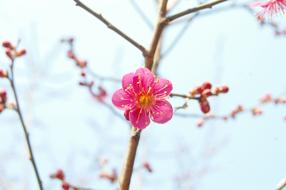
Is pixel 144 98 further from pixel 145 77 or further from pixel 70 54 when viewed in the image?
pixel 70 54

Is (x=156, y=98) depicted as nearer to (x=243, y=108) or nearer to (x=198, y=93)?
(x=198, y=93)

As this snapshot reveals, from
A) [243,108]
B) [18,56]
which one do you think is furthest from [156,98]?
[243,108]

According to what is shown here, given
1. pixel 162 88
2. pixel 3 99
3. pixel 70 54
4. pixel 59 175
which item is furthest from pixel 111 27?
pixel 70 54

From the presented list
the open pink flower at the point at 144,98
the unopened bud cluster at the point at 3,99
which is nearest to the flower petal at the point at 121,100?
the open pink flower at the point at 144,98

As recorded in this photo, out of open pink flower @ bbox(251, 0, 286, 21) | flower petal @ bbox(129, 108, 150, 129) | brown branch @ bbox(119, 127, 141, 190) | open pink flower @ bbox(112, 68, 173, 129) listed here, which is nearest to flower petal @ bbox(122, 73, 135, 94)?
open pink flower @ bbox(112, 68, 173, 129)

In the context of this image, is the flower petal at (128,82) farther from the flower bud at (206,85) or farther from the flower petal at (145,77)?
the flower bud at (206,85)

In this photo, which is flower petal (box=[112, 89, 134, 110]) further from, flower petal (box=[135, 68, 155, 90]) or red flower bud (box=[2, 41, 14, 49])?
red flower bud (box=[2, 41, 14, 49])
